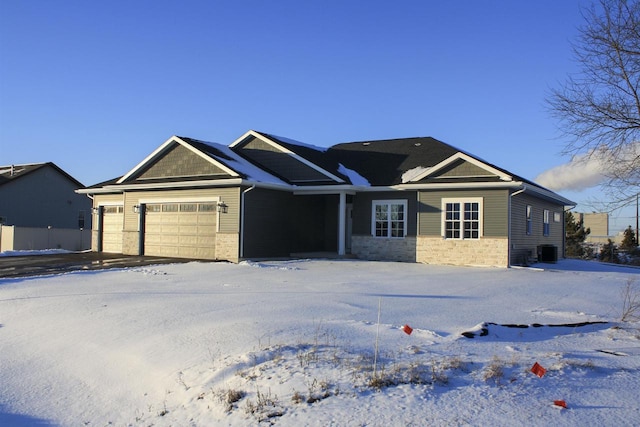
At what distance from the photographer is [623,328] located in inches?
355

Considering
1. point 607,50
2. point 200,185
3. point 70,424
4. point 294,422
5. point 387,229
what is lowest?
point 70,424

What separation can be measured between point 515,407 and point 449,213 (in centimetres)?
1577

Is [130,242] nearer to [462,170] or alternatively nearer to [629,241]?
[462,170]

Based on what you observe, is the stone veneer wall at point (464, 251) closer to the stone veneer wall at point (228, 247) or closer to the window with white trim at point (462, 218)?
the window with white trim at point (462, 218)

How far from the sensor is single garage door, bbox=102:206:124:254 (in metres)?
26.4

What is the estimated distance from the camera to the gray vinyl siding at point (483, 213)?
778 inches

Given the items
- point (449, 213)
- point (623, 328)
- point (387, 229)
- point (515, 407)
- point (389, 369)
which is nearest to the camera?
point (515, 407)

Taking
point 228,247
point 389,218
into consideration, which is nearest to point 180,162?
point 228,247

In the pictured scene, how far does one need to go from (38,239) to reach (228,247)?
47.0 ft

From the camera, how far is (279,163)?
24266 mm

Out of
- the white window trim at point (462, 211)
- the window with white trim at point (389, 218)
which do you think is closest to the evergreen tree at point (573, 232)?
the window with white trim at point (389, 218)

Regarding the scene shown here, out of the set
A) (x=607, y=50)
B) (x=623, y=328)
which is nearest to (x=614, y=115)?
(x=607, y=50)

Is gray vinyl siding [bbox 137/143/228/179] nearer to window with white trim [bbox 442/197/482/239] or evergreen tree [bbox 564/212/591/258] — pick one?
window with white trim [bbox 442/197/482/239]

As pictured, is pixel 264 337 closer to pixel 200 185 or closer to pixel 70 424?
pixel 70 424
